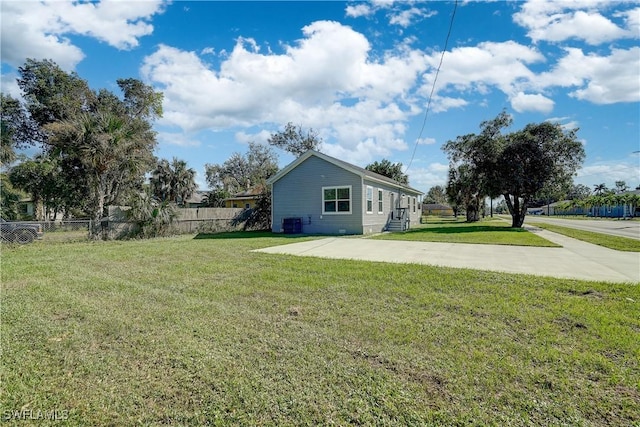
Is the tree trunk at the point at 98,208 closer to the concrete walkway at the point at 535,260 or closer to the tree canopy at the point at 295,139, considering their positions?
the concrete walkway at the point at 535,260

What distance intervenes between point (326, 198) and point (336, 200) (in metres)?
0.60

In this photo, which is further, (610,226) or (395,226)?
(610,226)

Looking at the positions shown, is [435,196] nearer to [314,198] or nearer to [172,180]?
[172,180]

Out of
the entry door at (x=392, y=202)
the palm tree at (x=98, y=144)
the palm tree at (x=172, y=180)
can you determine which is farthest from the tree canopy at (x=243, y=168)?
the palm tree at (x=98, y=144)

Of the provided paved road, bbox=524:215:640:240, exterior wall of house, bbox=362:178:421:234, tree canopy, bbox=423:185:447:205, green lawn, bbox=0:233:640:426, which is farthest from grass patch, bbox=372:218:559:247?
tree canopy, bbox=423:185:447:205

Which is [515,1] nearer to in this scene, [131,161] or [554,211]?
[131,161]

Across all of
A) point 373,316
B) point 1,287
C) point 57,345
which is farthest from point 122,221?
point 373,316

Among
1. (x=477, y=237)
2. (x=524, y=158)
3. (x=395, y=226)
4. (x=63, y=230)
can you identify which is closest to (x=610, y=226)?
(x=524, y=158)

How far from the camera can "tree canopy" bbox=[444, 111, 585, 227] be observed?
692 inches

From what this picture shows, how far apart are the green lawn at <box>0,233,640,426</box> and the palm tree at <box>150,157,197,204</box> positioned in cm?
2596

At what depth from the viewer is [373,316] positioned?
12.4 feet

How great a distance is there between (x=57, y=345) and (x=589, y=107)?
2265 centimetres

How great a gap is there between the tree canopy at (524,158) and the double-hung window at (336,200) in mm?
9615

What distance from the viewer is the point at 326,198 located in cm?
1602
